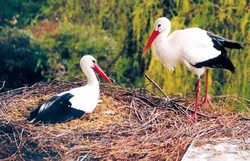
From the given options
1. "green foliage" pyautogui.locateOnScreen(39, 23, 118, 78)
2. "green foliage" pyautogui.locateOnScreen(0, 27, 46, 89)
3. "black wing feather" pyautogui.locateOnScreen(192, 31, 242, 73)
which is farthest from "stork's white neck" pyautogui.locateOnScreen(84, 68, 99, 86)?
"green foliage" pyautogui.locateOnScreen(0, 27, 46, 89)

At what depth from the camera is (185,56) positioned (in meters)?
6.00

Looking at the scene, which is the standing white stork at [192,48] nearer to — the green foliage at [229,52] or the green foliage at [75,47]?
the green foliage at [229,52]

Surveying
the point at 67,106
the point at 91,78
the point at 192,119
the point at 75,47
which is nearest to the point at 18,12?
the point at 75,47

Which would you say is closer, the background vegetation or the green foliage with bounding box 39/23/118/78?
the background vegetation

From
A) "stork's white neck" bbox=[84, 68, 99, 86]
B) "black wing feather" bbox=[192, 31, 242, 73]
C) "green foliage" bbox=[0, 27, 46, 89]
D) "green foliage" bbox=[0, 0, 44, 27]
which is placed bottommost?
"green foliage" bbox=[0, 27, 46, 89]

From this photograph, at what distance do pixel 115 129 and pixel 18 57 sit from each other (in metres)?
6.26

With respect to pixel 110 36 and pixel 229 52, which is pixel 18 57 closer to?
pixel 110 36

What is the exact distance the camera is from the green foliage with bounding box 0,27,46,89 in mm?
11227

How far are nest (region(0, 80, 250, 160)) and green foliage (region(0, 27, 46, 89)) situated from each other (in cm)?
490

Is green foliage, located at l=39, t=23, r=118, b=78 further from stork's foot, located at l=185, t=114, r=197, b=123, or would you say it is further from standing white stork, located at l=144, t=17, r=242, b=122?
stork's foot, located at l=185, t=114, r=197, b=123

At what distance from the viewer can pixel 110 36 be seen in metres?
11.5

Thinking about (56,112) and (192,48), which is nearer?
(56,112)

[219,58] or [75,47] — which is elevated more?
[219,58]

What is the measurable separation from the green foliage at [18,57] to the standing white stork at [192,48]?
17.4ft
